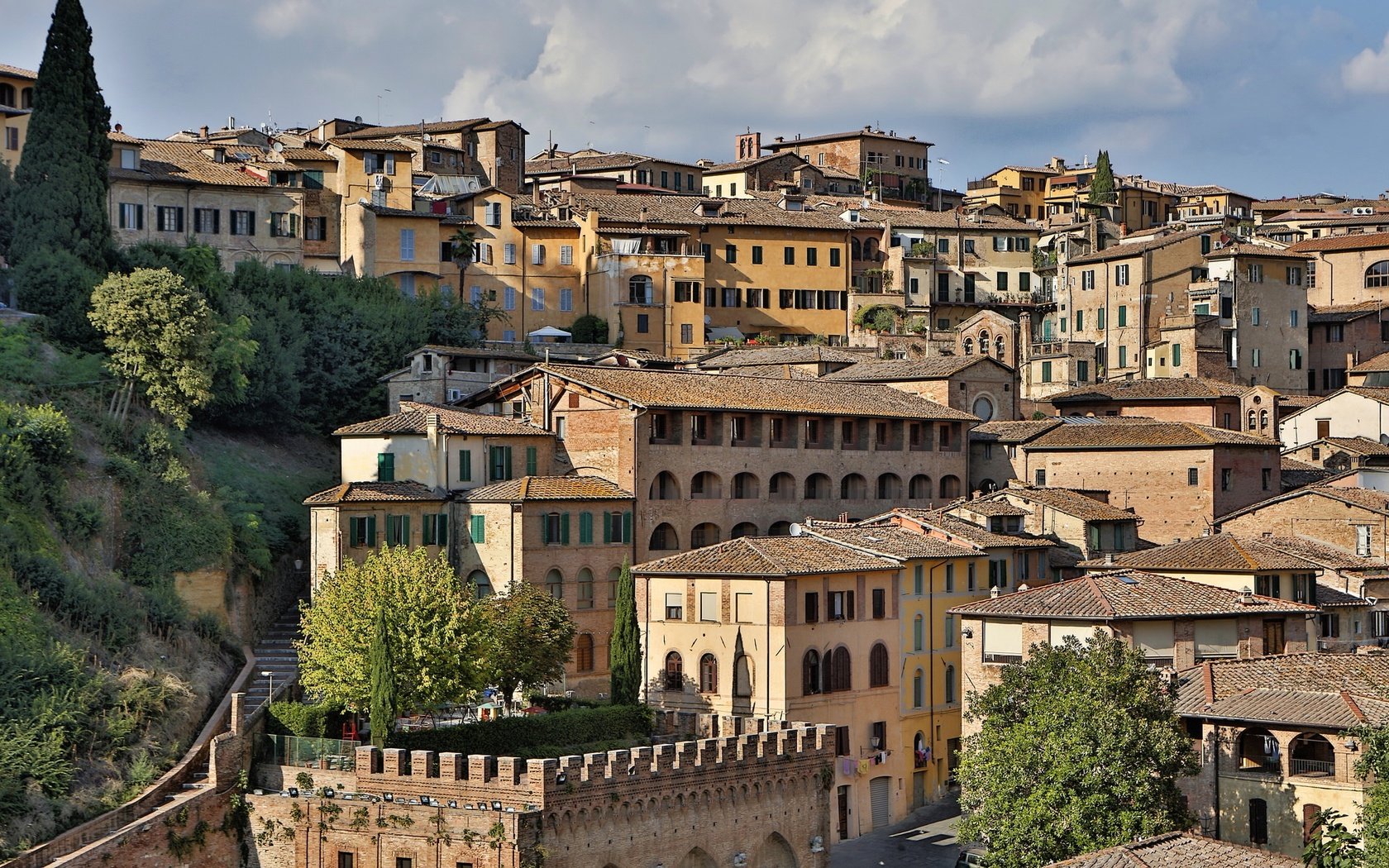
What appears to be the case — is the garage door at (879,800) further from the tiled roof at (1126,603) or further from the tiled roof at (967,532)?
the tiled roof at (967,532)

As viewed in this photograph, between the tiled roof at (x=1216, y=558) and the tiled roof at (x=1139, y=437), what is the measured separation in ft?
27.1

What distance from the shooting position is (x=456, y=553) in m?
59.2

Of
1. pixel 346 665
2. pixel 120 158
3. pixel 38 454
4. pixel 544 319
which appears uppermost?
pixel 120 158

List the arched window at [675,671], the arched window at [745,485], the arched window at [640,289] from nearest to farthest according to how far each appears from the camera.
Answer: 1. the arched window at [675,671]
2. the arched window at [745,485]
3. the arched window at [640,289]

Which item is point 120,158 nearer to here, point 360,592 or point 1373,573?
point 360,592

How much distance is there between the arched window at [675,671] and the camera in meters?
55.8

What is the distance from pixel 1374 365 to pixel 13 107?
55528mm

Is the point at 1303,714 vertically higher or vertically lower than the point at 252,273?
lower

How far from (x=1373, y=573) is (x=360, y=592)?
30.8 metres

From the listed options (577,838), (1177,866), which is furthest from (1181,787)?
(577,838)

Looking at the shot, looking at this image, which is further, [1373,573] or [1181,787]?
[1373,573]

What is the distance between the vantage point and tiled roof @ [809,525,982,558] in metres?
59.0

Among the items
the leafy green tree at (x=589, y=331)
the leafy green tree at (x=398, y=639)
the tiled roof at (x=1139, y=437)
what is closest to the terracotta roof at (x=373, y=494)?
the leafy green tree at (x=398, y=639)

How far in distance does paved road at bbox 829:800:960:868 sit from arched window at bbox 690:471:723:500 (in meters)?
12.5
